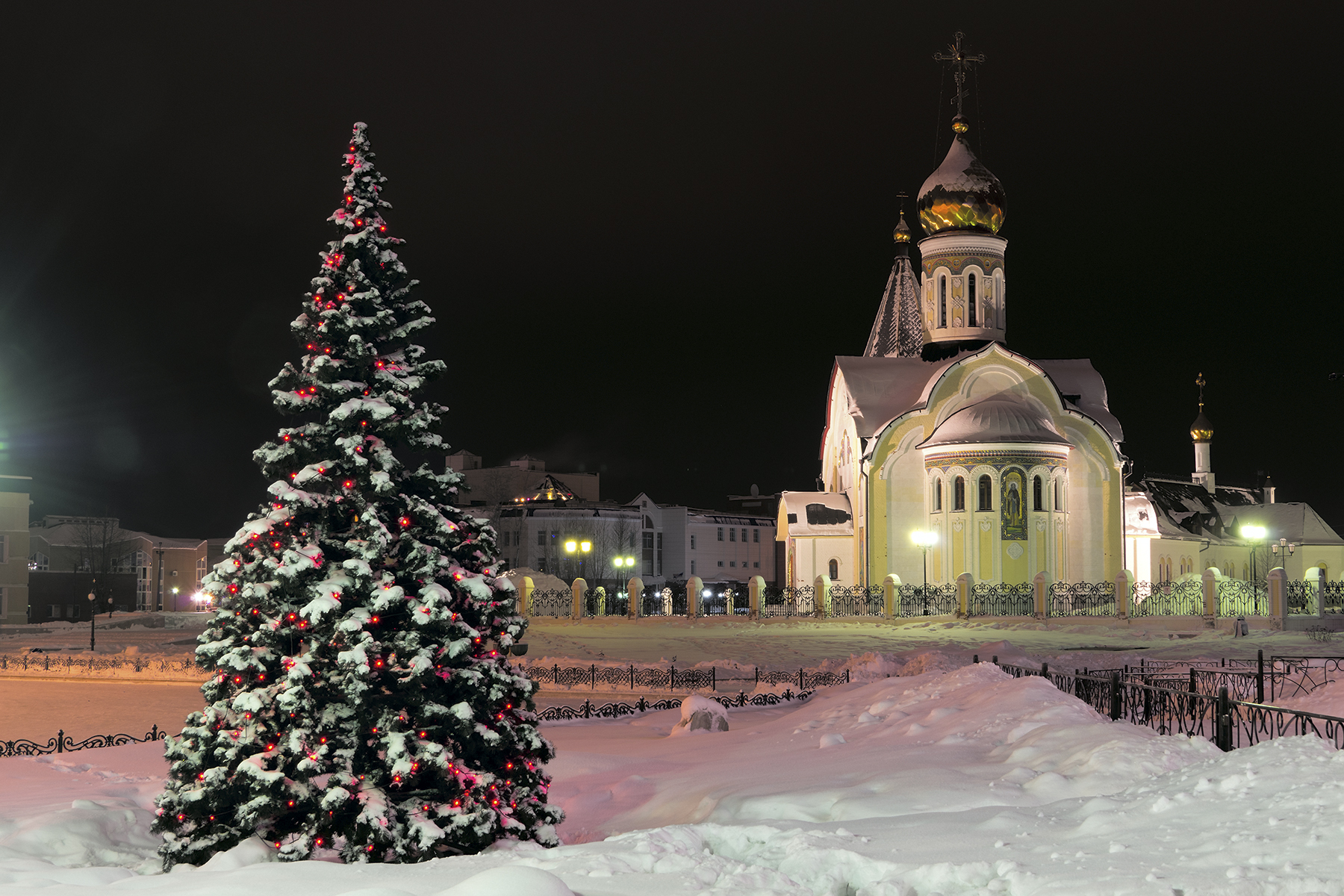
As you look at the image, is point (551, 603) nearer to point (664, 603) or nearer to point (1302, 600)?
point (664, 603)

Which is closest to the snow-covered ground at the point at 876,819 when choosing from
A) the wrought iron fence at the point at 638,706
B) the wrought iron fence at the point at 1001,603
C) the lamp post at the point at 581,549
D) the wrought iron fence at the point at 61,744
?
the wrought iron fence at the point at 61,744

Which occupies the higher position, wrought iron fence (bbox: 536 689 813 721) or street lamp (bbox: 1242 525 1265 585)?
street lamp (bbox: 1242 525 1265 585)

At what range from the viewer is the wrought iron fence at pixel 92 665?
25125mm

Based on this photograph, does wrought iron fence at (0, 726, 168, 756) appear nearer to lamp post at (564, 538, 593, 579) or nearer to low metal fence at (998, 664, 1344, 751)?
low metal fence at (998, 664, 1344, 751)

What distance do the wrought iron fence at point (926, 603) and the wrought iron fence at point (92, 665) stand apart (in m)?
17.6

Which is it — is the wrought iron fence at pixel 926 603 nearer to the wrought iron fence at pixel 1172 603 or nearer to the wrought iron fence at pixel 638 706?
the wrought iron fence at pixel 1172 603

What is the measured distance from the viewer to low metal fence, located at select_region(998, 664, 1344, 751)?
10.1 metres

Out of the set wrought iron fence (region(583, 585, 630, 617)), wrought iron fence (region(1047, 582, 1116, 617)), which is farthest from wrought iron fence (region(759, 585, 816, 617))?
wrought iron fence (region(1047, 582, 1116, 617))

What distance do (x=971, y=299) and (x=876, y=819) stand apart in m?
34.6

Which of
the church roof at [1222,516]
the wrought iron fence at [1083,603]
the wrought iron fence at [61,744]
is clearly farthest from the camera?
the church roof at [1222,516]

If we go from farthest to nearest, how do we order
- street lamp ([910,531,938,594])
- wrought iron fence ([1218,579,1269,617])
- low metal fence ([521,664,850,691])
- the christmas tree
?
street lamp ([910,531,938,594])
wrought iron fence ([1218,579,1269,617])
low metal fence ([521,664,850,691])
the christmas tree

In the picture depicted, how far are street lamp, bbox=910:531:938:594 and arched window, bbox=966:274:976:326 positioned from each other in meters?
8.13

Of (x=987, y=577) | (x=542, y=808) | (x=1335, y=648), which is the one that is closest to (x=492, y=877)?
(x=542, y=808)

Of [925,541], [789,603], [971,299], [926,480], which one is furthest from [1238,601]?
[971,299]
